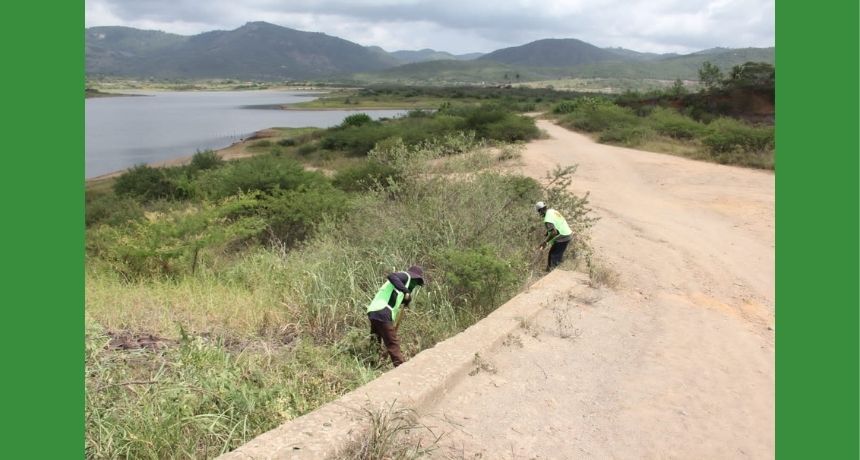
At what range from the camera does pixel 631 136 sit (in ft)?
85.0

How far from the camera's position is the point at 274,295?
6.83 m

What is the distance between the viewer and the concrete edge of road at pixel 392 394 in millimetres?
3322

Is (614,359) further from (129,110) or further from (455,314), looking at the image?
(129,110)

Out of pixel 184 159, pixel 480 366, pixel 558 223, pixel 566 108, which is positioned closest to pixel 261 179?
pixel 558 223

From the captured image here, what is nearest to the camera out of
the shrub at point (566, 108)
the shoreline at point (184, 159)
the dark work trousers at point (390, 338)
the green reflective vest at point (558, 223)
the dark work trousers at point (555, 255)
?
Result: the dark work trousers at point (390, 338)

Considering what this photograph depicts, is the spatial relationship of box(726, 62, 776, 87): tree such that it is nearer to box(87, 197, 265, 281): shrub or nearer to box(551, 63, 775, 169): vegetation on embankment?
box(551, 63, 775, 169): vegetation on embankment

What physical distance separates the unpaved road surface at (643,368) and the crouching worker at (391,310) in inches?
29.6

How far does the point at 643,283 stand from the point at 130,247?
7.80 meters

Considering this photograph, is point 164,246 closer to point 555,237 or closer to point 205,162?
point 555,237

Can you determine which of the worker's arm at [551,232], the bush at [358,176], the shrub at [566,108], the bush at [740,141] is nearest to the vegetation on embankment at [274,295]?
the worker's arm at [551,232]

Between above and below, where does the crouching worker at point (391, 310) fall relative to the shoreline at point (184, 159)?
below

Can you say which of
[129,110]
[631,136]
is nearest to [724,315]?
[631,136]

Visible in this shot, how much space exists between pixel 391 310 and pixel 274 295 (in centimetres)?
216

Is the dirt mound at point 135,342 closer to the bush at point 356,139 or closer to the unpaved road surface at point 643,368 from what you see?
the unpaved road surface at point 643,368
